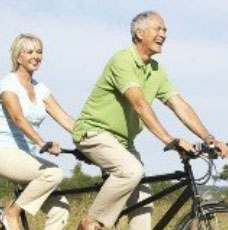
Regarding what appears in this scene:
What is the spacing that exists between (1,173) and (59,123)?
2.84 feet

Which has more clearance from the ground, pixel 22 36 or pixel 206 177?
pixel 22 36

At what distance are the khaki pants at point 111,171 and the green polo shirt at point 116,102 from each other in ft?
0.29

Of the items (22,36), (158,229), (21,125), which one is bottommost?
(158,229)

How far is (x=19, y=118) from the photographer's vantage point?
8.09 m

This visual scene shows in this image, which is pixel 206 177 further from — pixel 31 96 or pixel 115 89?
pixel 31 96

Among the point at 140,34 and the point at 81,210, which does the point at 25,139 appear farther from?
the point at 81,210

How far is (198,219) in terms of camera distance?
26.0 ft

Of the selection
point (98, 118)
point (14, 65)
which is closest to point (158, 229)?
point (98, 118)

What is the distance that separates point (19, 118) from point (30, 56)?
0.62 metres

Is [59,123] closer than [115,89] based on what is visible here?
No

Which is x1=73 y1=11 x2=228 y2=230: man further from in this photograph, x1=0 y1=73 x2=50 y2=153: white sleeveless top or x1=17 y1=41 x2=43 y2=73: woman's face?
x1=17 y1=41 x2=43 y2=73: woman's face

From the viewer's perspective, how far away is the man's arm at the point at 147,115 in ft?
24.7

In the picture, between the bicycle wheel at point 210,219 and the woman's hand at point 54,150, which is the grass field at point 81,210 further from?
the woman's hand at point 54,150

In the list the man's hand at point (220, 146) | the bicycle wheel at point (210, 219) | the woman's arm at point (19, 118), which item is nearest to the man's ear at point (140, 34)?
the man's hand at point (220, 146)
